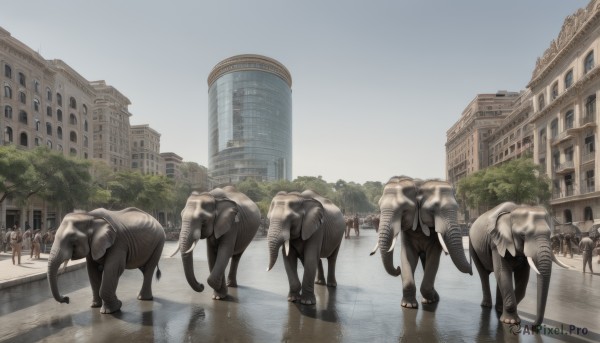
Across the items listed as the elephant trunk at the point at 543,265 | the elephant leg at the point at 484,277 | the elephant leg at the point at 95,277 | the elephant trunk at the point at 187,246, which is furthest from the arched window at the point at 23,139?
the elephant trunk at the point at 543,265

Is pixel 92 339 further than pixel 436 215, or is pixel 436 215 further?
pixel 436 215

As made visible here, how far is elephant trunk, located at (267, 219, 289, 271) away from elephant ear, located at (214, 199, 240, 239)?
55.2 inches

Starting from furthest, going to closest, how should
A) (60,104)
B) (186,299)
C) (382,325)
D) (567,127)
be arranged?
(60,104) → (567,127) → (186,299) → (382,325)

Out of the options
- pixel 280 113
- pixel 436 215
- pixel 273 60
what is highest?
pixel 273 60

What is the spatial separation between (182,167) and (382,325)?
11814 cm

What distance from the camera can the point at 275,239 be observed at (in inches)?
359

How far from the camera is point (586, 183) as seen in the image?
40812 mm

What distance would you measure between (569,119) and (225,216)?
47.3 meters

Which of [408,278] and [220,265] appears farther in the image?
[220,265]

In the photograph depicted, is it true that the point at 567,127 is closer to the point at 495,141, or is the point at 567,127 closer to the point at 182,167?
the point at 495,141

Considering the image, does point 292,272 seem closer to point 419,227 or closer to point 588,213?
point 419,227

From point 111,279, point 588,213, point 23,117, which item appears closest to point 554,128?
point 588,213

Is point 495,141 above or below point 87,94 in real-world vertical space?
below

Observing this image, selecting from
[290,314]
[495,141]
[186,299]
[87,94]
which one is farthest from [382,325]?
[495,141]
